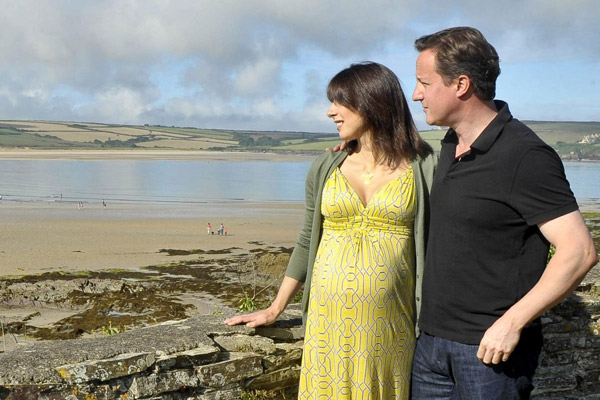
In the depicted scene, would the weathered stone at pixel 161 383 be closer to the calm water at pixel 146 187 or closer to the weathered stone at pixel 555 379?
the weathered stone at pixel 555 379

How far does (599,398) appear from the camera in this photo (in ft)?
12.3

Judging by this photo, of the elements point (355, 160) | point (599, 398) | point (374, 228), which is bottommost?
point (599, 398)

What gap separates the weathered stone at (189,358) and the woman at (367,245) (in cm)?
52

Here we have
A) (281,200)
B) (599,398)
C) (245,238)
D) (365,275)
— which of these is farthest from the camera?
(281,200)

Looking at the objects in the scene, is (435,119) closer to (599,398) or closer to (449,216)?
(449,216)

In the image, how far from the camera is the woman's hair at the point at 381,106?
275 cm

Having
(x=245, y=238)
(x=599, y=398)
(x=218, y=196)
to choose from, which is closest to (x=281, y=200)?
(x=218, y=196)

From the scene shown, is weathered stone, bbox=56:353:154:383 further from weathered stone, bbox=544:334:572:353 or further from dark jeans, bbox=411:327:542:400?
weathered stone, bbox=544:334:572:353

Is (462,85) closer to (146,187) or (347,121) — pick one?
(347,121)

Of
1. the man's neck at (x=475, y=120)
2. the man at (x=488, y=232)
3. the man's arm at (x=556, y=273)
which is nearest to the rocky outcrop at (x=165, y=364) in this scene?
the man at (x=488, y=232)

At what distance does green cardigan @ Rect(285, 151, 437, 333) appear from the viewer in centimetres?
267

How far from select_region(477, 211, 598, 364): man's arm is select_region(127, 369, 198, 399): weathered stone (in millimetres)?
1463

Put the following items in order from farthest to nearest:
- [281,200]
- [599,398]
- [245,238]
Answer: [281,200]
[245,238]
[599,398]

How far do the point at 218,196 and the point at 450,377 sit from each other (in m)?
38.4
